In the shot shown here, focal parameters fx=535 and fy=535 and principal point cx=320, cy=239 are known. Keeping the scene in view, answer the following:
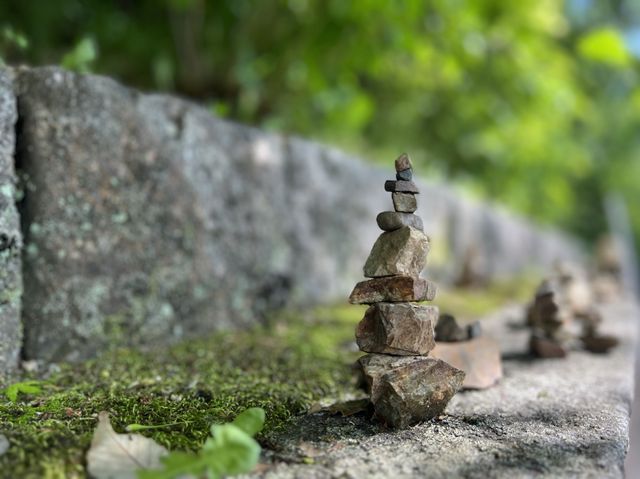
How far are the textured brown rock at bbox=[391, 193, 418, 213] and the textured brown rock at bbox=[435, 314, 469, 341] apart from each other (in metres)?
0.59

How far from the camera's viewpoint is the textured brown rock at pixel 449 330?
6.52 feet

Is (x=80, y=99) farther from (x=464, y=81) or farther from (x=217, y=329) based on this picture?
(x=464, y=81)

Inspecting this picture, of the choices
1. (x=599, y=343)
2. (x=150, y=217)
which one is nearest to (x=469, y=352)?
(x=599, y=343)

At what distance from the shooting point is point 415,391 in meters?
1.41

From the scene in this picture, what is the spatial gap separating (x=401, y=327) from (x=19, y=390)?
1142mm

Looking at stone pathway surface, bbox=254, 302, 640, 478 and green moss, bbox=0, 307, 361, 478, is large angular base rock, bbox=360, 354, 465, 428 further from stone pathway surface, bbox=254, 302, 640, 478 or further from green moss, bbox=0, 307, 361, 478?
green moss, bbox=0, 307, 361, 478

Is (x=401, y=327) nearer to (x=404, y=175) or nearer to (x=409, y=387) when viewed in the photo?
(x=409, y=387)

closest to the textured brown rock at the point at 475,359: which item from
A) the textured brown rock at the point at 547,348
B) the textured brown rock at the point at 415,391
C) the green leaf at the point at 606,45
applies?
the textured brown rock at the point at 415,391

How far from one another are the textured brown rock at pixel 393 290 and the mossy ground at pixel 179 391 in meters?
0.38

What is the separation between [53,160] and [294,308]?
1.63 meters

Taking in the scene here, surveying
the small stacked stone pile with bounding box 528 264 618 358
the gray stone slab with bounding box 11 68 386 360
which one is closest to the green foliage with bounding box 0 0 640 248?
the gray stone slab with bounding box 11 68 386 360

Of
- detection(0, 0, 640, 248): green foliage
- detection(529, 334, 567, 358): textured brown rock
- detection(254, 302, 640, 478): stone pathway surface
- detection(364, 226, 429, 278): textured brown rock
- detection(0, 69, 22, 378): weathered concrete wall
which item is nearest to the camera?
detection(254, 302, 640, 478): stone pathway surface

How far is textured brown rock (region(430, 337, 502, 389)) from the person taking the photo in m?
1.83

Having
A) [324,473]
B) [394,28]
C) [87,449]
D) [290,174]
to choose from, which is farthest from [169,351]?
[394,28]
